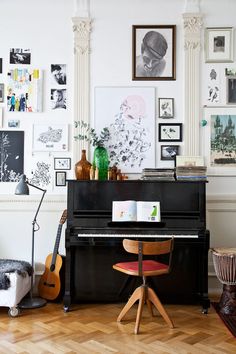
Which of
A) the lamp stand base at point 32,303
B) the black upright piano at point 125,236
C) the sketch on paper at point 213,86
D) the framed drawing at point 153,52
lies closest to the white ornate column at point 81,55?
the framed drawing at point 153,52

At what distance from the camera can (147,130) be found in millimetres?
4527

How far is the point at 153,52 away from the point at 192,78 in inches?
20.6

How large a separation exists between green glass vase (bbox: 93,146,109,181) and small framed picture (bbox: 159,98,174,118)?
0.78 metres

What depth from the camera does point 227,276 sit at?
386cm

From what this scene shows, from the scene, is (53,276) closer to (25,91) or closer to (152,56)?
(25,91)

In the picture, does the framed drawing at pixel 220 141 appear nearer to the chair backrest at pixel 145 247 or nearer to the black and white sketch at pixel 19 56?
the chair backrest at pixel 145 247

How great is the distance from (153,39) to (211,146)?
4.46 feet

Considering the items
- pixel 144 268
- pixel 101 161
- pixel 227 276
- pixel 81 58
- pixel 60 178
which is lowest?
pixel 227 276

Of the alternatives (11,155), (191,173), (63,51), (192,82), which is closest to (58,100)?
(63,51)

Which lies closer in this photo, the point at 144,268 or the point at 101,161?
the point at 144,268

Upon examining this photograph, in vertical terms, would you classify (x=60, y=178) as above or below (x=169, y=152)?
below

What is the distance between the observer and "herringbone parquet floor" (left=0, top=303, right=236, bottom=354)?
3016 mm

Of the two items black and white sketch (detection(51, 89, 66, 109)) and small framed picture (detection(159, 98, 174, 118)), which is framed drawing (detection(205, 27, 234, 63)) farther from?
black and white sketch (detection(51, 89, 66, 109))

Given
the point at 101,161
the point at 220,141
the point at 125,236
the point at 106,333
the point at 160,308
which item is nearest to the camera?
the point at 106,333
